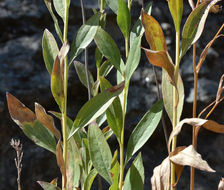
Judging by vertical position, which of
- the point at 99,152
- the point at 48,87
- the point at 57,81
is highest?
the point at 57,81

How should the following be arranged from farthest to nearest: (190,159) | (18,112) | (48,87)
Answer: (48,87) → (18,112) → (190,159)

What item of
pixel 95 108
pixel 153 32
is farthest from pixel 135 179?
pixel 153 32

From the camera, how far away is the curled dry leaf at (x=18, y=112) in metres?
0.59

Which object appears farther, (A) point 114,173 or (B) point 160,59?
(A) point 114,173

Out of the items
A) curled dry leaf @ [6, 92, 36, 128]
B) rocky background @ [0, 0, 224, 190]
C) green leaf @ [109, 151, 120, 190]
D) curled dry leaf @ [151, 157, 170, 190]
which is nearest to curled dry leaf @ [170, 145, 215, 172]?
curled dry leaf @ [151, 157, 170, 190]

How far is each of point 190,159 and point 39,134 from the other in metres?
0.25

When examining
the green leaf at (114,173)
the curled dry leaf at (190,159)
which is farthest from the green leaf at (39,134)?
the curled dry leaf at (190,159)

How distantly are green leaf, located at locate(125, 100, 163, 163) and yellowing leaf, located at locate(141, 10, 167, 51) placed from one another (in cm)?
12

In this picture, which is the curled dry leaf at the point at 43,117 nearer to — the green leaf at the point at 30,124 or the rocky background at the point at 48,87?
the green leaf at the point at 30,124

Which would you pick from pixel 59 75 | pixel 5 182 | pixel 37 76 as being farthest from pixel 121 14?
pixel 5 182

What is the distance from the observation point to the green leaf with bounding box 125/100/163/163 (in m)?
0.64

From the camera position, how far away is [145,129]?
651mm

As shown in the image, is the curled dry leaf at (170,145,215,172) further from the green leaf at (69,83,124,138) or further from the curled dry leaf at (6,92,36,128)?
the curled dry leaf at (6,92,36,128)

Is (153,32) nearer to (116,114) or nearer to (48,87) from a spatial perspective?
(116,114)
